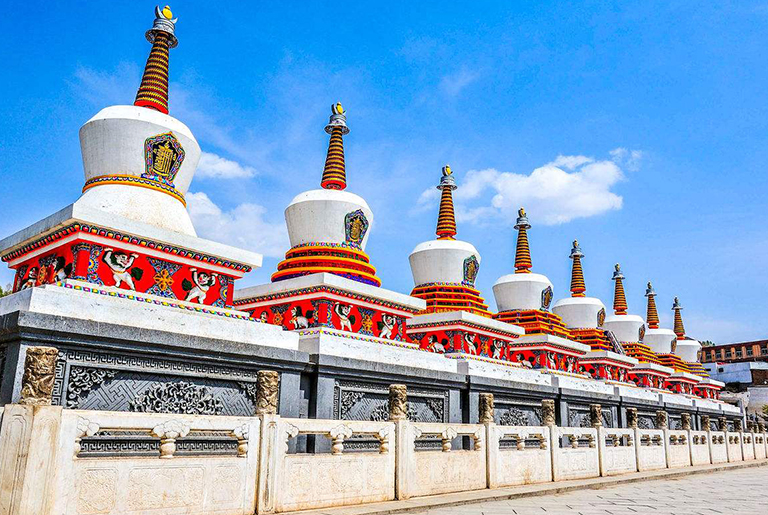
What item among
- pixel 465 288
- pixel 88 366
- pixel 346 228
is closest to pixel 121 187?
pixel 88 366

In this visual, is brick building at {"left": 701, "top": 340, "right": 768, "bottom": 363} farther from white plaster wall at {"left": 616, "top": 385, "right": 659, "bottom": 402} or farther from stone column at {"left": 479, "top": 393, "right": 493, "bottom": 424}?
stone column at {"left": 479, "top": 393, "right": 493, "bottom": 424}

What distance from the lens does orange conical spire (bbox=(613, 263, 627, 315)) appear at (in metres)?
34.9

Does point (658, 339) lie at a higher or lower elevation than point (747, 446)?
higher

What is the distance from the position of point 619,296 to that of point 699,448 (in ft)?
55.3

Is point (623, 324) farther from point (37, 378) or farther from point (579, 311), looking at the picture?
point (37, 378)

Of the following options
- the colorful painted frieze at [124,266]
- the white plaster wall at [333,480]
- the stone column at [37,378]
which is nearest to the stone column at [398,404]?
the white plaster wall at [333,480]

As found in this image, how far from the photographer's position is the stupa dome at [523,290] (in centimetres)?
2445

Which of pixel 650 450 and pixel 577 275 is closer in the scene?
pixel 650 450

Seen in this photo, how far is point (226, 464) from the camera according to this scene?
22.6 ft

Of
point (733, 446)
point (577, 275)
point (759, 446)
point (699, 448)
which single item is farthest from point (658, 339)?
point (699, 448)

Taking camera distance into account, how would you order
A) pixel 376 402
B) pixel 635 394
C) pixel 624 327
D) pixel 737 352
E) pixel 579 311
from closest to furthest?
pixel 376 402
pixel 635 394
pixel 579 311
pixel 624 327
pixel 737 352

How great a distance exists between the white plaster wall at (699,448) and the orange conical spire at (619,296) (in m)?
15.3

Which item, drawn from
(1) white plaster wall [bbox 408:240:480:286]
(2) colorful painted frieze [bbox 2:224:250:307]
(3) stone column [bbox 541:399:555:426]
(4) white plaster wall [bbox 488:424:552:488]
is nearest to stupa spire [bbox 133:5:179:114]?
(2) colorful painted frieze [bbox 2:224:250:307]

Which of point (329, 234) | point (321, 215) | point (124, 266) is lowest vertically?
point (124, 266)
